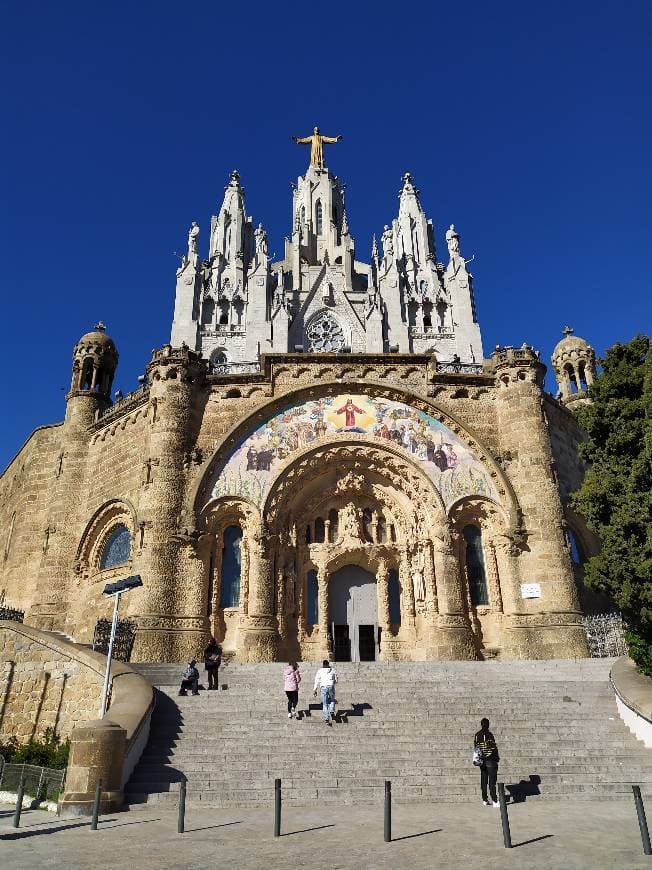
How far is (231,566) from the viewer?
68.8 feet

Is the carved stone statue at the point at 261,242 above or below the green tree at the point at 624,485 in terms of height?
above

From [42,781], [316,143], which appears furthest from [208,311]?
[42,781]

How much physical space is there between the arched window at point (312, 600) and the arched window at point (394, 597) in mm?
2549

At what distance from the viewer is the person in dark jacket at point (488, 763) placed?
32.5 ft

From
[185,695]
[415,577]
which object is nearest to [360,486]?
[415,577]

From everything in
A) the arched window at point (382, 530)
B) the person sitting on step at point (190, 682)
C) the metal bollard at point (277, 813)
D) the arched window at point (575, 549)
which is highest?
the arched window at point (382, 530)

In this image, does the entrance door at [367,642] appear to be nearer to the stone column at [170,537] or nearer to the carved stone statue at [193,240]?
the stone column at [170,537]

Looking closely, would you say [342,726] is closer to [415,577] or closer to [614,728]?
[614,728]

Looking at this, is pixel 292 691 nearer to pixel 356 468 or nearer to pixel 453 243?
pixel 356 468

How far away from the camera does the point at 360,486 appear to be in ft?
74.0

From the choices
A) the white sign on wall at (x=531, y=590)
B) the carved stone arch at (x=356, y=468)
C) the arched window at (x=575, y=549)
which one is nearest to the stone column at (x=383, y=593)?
the carved stone arch at (x=356, y=468)

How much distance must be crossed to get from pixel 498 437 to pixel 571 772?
12678 millimetres

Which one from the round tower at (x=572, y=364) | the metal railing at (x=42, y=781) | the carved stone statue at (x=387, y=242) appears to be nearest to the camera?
the metal railing at (x=42, y=781)

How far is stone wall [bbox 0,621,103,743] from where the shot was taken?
579 inches
